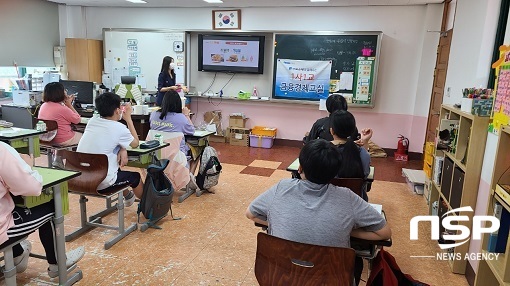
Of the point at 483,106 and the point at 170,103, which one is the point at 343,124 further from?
the point at 170,103

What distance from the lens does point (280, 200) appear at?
154 centimetres

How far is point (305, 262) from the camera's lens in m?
1.42

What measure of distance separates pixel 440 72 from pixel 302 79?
223 centimetres

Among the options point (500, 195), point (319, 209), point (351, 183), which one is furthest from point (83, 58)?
point (500, 195)

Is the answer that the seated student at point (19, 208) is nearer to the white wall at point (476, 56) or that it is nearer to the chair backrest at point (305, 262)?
the chair backrest at point (305, 262)

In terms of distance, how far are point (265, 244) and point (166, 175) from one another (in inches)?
88.6

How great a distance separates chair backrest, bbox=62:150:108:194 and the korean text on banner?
14.6 feet

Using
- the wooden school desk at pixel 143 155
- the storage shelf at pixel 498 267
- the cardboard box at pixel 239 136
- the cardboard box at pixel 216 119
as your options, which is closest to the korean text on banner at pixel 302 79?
the cardboard box at pixel 239 136

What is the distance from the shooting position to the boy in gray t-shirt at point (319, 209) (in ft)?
4.84

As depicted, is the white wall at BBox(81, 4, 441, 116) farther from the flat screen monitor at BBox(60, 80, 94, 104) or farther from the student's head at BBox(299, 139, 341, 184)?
the student's head at BBox(299, 139, 341, 184)

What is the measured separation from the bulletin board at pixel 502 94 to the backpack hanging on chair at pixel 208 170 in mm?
2694

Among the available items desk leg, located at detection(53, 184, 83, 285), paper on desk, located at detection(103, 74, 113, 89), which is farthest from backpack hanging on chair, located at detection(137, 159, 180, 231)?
paper on desk, located at detection(103, 74, 113, 89)

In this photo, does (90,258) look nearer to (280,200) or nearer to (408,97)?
(280,200)

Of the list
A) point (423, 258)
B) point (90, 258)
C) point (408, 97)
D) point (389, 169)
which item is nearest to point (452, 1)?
point (408, 97)
